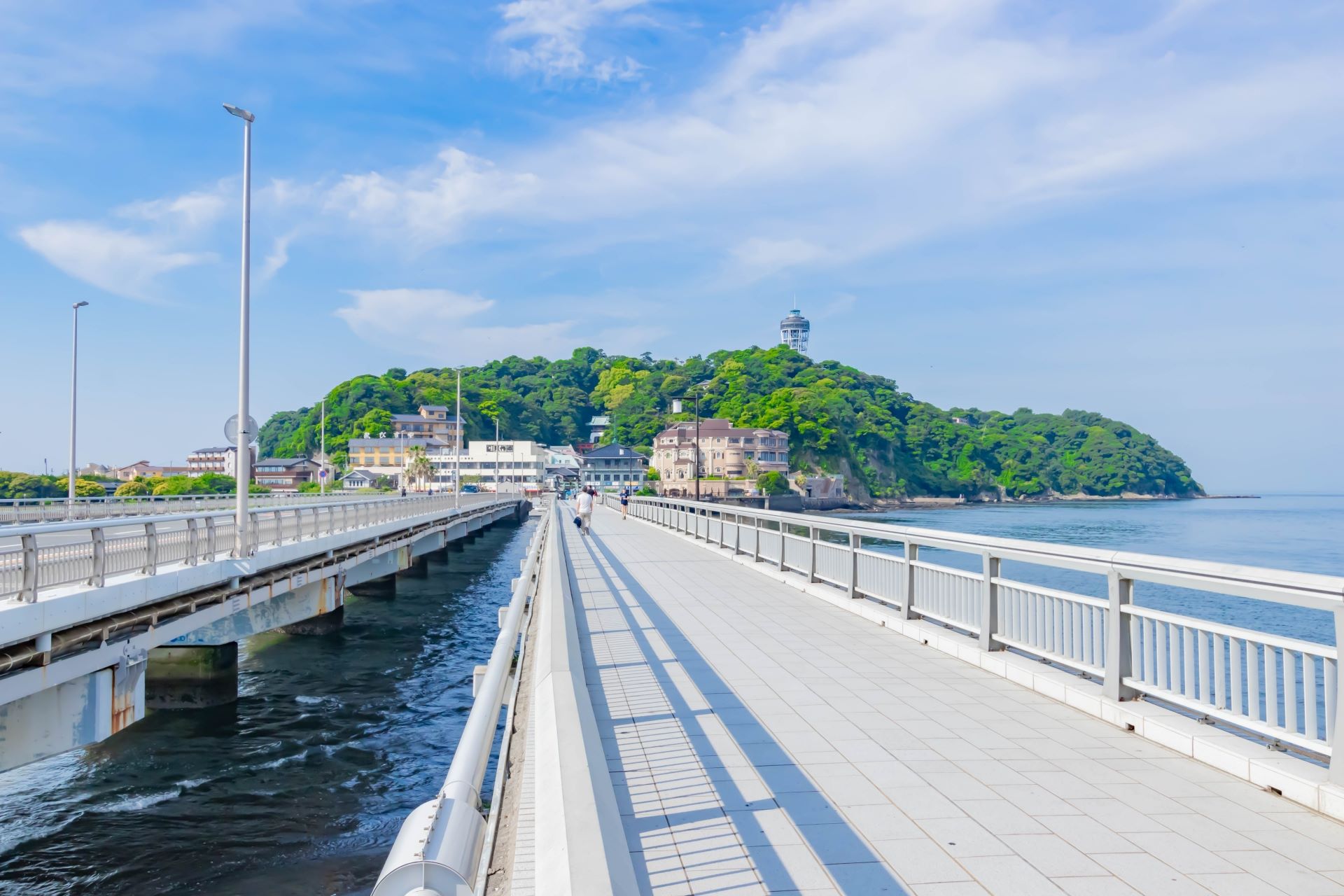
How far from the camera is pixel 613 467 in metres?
157

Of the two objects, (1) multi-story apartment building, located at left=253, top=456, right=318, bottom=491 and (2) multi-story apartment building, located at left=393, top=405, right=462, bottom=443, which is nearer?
(1) multi-story apartment building, located at left=253, top=456, right=318, bottom=491

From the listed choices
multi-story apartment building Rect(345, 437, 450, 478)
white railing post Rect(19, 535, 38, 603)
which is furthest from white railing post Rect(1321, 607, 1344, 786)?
multi-story apartment building Rect(345, 437, 450, 478)

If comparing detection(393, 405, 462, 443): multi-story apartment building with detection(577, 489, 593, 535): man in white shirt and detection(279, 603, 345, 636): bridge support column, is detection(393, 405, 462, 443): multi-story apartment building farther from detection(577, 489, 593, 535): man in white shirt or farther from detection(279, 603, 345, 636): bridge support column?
detection(279, 603, 345, 636): bridge support column

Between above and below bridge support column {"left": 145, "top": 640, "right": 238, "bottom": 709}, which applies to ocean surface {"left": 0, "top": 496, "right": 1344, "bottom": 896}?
below

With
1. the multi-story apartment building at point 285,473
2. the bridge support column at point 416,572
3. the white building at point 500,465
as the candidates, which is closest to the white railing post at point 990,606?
the bridge support column at point 416,572

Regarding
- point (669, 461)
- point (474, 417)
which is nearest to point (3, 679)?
point (669, 461)

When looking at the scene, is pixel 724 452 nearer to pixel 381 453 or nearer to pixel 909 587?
pixel 381 453

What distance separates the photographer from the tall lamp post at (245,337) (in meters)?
17.3

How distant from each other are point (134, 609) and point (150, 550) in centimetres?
82

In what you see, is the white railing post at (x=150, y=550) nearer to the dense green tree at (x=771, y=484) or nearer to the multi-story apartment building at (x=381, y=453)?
the dense green tree at (x=771, y=484)

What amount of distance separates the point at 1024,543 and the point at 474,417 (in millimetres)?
172057

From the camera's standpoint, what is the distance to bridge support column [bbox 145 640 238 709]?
16188 mm

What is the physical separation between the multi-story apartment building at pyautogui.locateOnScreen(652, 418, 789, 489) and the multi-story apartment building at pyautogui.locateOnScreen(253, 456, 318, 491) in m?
57.2

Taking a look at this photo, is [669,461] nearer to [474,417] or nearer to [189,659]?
[474,417]
